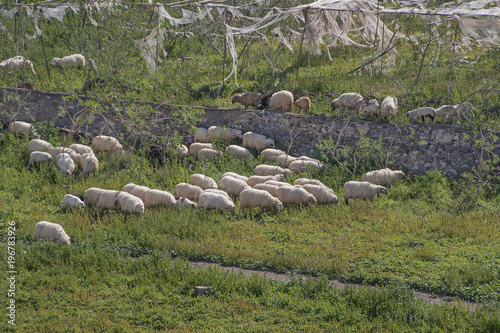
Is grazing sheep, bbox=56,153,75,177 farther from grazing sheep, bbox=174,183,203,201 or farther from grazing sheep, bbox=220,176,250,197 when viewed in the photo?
grazing sheep, bbox=220,176,250,197

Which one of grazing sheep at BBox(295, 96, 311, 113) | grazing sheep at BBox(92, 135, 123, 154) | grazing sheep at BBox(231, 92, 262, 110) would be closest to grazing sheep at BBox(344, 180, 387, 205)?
grazing sheep at BBox(295, 96, 311, 113)

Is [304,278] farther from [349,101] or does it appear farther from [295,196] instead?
[349,101]

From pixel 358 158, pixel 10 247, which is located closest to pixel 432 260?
pixel 358 158

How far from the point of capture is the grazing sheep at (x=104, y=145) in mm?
16953

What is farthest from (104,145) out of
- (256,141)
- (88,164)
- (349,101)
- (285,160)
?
(349,101)

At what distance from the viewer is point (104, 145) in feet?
55.8

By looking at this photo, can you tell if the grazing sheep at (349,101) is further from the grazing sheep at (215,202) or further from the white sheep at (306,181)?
the grazing sheep at (215,202)

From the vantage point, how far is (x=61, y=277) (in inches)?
373

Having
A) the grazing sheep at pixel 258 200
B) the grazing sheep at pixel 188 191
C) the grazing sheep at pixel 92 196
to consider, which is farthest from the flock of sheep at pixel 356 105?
the grazing sheep at pixel 92 196

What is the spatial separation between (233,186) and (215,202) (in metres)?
1.18

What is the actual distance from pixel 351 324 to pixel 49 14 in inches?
717

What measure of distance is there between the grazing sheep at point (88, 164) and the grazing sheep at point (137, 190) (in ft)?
8.09

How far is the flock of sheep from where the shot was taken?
1587cm

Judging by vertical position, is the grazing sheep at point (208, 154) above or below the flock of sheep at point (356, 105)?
below
